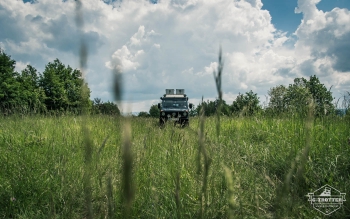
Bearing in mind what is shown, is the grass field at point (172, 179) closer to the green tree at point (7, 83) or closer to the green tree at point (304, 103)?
the green tree at point (304, 103)

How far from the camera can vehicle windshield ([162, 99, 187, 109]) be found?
56.7 feet

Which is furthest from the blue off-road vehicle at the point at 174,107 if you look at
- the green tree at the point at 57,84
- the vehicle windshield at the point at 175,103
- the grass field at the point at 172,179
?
the green tree at the point at 57,84

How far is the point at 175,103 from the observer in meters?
17.4

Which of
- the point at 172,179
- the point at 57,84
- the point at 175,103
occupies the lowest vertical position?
the point at 172,179

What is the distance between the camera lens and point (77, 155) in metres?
4.18

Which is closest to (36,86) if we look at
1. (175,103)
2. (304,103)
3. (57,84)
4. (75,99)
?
(57,84)

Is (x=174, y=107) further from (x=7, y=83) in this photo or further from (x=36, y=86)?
(x=36, y=86)

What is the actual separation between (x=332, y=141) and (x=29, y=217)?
4424mm

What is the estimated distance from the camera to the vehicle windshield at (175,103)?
17295 mm

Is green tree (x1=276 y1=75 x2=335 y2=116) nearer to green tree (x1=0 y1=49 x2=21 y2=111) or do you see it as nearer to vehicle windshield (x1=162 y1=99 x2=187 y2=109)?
vehicle windshield (x1=162 y1=99 x2=187 y2=109)

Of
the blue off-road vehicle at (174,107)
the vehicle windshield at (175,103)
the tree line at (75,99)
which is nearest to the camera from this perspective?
the tree line at (75,99)

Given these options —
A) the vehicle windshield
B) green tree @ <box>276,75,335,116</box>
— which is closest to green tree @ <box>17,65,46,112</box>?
the vehicle windshield

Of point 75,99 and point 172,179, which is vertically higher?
point 75,99

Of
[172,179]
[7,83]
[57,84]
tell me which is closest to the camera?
[172,179]
